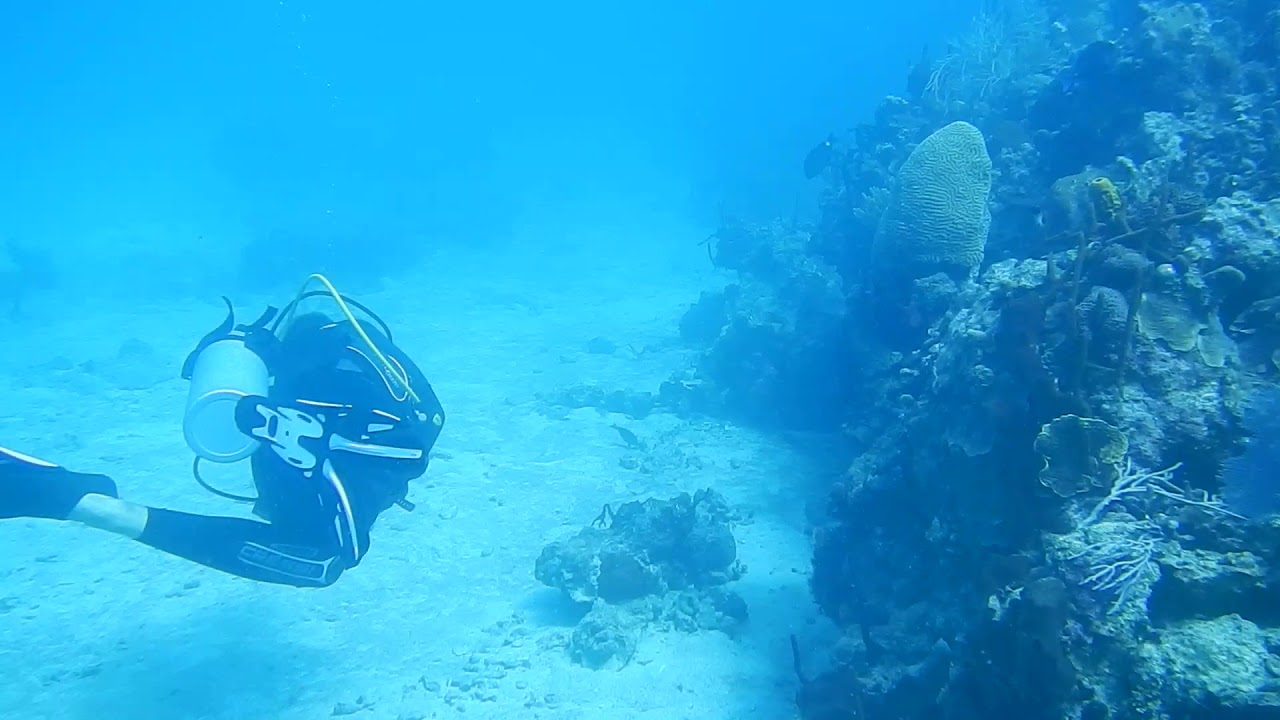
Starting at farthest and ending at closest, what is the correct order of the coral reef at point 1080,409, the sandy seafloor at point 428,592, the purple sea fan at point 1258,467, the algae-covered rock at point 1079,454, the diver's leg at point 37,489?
1. the sandy seafloor at point 428,592
2. the diver's leg at point 37,489
3. the algae-covered rock at point 1079,454
4. the purple sea fan at point 1258,467
5. the coral reef at point 1080,409

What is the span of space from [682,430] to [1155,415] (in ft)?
26.9

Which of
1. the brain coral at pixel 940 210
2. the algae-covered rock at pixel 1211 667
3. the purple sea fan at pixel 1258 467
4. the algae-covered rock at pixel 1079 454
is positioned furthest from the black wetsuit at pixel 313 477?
the brain coral at pixel 940 210

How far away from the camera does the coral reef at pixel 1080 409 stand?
350 cm

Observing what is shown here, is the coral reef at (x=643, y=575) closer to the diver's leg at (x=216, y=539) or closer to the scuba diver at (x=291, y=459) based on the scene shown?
the scuba diver at (x=291, y=459)

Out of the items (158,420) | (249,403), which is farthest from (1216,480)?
(158,420)

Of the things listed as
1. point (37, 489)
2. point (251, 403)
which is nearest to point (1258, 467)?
point (251, 403)

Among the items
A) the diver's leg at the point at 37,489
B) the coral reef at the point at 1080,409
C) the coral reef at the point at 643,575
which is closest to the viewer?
the coral reef at the point at 1080,409

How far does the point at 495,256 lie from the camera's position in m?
27.5

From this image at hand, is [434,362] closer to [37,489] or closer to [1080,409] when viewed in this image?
[37,489]

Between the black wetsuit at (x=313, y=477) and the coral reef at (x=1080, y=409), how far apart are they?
150 inches

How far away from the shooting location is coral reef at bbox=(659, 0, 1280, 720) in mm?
3500

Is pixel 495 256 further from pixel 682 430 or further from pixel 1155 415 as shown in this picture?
pixel 1155 415

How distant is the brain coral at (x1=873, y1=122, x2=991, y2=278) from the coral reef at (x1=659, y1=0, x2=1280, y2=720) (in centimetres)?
3

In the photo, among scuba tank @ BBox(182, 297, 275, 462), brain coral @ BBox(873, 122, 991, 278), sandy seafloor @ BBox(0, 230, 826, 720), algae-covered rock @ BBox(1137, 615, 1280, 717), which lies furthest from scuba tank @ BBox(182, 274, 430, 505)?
brain coral @ BBox(873, 122, 991, 278)
